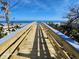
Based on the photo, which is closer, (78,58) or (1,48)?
(78,58)

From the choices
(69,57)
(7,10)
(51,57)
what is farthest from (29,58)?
(7,10)

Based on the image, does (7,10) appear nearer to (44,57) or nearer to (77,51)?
(44,57)

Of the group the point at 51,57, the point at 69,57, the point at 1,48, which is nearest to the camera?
the point at 1,48

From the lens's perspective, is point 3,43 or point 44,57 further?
point 44,57

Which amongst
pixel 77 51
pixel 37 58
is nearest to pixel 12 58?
pixel 37 58

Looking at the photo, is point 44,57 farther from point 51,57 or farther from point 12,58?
point 12,58

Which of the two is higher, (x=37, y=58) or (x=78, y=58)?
(x=78, y=58)

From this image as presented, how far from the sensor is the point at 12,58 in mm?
7871

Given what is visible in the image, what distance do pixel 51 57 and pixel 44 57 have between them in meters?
0.26

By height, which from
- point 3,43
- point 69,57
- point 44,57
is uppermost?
point 3,43

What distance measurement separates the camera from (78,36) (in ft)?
28.1

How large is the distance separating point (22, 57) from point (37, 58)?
561 mm

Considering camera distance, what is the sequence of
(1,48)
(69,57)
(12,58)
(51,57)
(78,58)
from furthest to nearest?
(51,57), (12,58), (69,57), (1,48), (78,58)

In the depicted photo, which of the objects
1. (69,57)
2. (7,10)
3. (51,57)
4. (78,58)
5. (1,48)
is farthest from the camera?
(7,10)
